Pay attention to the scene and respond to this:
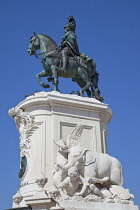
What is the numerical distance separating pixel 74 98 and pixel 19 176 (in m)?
3.34

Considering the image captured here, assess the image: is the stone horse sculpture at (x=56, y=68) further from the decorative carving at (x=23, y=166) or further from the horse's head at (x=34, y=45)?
the decorative carving at (x=23, y=166)

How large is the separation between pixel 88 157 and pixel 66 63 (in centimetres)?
416

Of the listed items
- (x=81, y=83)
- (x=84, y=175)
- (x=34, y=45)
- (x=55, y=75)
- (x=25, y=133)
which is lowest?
(x=84, y=175)

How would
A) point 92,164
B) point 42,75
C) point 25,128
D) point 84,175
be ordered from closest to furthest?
point 84,175
point 92,164
point 25,128
point 42,75

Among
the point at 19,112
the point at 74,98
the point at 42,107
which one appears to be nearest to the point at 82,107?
the point at 74,98

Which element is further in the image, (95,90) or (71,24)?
(71,24)

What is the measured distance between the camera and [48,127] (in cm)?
1195

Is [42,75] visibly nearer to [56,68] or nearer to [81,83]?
[56,68]

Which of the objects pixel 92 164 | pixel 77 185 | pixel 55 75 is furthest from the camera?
pixel 55 75

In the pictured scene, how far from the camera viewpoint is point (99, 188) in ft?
37.3

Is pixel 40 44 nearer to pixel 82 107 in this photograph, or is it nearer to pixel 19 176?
pixel 82 107

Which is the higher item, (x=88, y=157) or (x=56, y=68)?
(x=56, y=68)

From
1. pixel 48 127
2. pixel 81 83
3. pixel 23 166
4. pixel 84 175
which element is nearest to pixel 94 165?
pixel 84 175

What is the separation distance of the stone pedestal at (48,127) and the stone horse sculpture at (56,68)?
1175 millimetres
